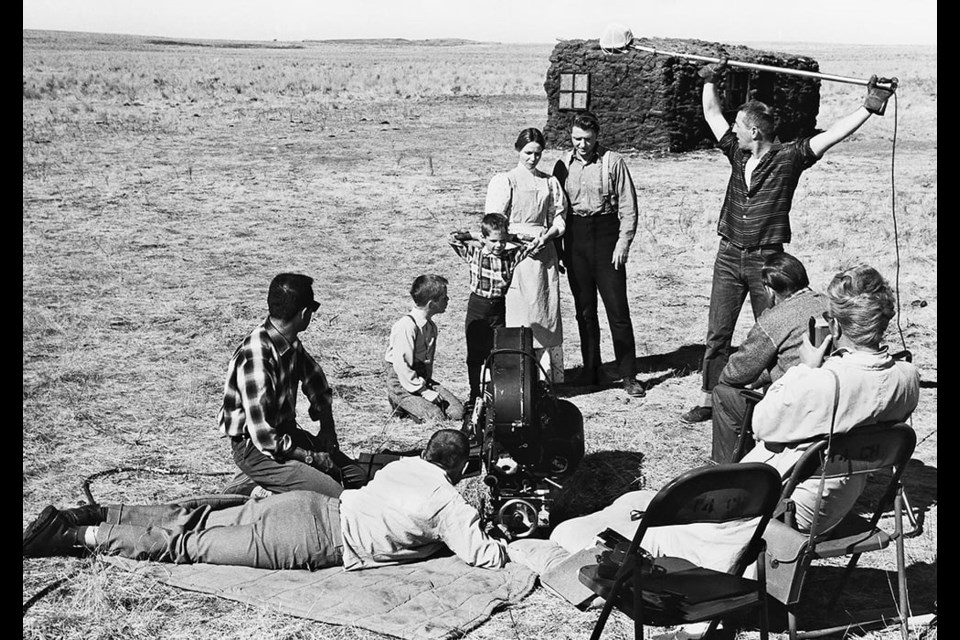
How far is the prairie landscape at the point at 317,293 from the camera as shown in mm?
4555

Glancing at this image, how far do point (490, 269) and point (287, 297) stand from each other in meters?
2.05

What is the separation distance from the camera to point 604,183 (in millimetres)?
7086

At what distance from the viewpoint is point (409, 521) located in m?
4.52

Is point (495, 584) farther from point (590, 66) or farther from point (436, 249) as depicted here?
point (590, 66)

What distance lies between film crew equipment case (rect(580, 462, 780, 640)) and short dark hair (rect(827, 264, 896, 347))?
2.70ft

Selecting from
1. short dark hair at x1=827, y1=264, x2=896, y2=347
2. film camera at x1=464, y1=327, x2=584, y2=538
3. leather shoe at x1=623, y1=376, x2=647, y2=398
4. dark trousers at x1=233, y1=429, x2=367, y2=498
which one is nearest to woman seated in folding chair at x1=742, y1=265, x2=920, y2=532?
short dark hair at x1=827, y1=264, x2=896, y2=347

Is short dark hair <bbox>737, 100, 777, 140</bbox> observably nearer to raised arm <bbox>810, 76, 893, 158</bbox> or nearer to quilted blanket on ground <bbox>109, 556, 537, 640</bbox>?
raised arm <bbox>810, 76, 893, 158</bbox>

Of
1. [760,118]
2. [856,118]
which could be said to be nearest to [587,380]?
[760,118]

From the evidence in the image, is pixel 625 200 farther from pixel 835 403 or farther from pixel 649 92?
pixel 649 92

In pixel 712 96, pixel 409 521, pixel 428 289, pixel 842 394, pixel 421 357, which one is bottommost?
pixel 409 521

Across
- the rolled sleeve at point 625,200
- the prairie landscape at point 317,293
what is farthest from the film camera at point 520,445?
the rolled sleeve at point 625,200

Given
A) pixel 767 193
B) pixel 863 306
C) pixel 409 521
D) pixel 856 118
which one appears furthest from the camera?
pixel 767 193

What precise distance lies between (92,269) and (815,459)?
880 cm
